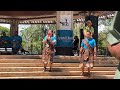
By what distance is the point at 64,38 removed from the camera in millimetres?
11273

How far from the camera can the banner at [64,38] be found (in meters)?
11.2

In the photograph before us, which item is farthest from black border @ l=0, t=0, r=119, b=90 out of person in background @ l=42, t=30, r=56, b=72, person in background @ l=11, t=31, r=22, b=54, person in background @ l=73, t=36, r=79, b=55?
person in background @ l=73, t=36, r=79, b=55

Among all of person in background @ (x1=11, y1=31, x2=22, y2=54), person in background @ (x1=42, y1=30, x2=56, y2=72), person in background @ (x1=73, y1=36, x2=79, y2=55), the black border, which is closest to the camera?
→ the black border

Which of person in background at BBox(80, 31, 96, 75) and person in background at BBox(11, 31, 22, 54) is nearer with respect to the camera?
person in background at BBox(80, 31, 96, 75)

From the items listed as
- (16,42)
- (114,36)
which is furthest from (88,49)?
(114,36)

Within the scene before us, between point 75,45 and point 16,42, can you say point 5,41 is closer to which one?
point 16,42

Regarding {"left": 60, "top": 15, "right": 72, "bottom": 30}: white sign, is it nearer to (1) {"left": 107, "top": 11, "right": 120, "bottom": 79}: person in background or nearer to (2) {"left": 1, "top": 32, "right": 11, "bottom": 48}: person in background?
(2) {"left": 1, "top": 32, "right": 11, "bottom": 48}: person in background

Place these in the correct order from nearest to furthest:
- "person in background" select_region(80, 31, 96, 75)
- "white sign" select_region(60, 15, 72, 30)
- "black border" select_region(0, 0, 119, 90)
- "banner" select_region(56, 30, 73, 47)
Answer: "black border" select_region(0, 0, 119, 90) → "person in background" select_region(80, 31, 96, 75) → "white sign" select_region(60, 15, 72, 30) → "banner" select_region(56, 30, 73, 47)

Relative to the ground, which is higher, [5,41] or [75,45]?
[5,41]

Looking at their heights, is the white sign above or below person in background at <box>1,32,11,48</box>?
above

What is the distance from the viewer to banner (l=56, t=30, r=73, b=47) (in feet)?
36.9

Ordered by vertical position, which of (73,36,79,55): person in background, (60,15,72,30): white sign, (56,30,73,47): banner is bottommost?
(73,36,79,55): person in background
